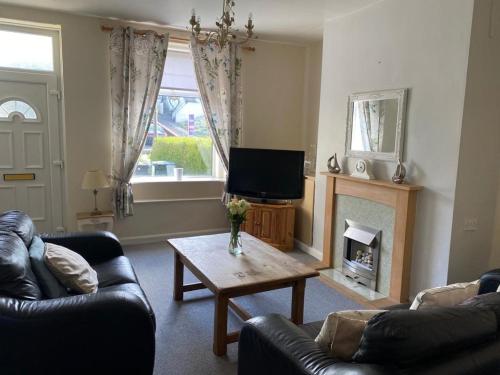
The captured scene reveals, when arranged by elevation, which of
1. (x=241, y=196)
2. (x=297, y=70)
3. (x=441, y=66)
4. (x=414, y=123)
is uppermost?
(x=297, y=70)

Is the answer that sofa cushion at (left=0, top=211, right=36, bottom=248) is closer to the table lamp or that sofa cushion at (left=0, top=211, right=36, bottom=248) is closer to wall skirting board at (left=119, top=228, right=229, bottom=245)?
the table lamp

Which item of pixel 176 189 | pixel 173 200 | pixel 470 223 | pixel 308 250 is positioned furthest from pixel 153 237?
pixel 470 223

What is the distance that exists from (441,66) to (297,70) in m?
2.74

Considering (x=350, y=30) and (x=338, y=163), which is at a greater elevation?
(x=350, y=30)

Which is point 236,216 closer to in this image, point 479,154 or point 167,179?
point 479,154

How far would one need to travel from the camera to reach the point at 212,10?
4082 mm

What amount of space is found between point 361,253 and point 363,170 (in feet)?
2.85

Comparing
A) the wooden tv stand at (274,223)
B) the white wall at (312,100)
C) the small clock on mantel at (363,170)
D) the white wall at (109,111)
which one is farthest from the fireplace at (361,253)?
the white wall at (109,111)

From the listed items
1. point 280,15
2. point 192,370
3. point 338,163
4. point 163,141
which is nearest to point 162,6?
point 280,15

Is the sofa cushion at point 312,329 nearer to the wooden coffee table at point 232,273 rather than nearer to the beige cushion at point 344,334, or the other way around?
the beige cushion at point 344,334

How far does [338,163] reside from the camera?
4215 mm

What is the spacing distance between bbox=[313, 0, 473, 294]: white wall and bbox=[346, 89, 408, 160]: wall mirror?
0.08 m

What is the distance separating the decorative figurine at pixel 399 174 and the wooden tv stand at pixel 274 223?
1663 millimetres

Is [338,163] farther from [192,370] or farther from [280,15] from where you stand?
[192,370]
